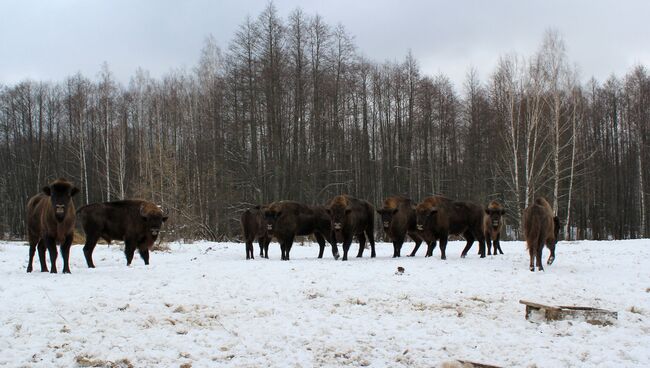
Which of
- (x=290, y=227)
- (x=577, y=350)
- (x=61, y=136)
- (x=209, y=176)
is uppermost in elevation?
(x=61, y=136)

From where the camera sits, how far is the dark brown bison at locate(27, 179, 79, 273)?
12455 millimetres

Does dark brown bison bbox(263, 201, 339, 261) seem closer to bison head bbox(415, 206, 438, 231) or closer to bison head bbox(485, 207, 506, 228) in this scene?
bison head bbox(415, 206, 438, 231)

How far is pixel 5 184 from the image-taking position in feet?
201

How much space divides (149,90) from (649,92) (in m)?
48.8

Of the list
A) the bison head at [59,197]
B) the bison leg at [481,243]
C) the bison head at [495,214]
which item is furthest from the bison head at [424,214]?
the bison head at [59,197]

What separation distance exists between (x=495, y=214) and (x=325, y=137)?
25086 millimetres

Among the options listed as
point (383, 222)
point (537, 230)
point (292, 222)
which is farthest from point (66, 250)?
point (537, 230)

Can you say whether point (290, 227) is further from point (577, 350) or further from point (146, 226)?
point (577, 350)

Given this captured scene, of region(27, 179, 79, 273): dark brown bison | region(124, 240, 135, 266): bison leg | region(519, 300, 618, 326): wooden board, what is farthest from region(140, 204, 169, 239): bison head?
Result: region(519, 300, 618, 326): wooden board

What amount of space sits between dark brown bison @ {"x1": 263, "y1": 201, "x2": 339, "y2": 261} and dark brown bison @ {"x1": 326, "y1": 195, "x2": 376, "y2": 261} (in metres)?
0.44

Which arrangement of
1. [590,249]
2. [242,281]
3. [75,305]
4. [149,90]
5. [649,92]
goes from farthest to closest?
[149,90] → [649,92] → [590,249] → [242,281] → [75,305]

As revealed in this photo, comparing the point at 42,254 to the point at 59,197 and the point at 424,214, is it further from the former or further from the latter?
the point at 424,214

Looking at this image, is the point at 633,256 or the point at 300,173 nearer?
the point at 633,256

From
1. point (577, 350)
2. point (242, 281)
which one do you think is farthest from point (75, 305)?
point (577, 350)
